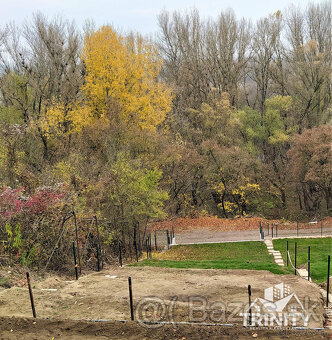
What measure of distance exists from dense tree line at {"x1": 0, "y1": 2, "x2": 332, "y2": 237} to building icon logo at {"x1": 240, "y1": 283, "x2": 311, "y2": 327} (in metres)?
8.67

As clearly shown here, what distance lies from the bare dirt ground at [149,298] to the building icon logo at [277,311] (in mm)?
163

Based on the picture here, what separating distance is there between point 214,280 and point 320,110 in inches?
1176

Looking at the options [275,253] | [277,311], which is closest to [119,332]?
[277,311]

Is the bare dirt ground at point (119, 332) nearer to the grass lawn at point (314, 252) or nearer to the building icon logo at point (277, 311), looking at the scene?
the building icon logo at point (277, 311)

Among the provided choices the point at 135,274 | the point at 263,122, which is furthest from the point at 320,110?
the point at 135,274

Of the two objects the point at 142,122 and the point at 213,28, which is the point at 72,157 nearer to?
the point at 142,122

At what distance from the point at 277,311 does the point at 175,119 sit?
26.1 metres

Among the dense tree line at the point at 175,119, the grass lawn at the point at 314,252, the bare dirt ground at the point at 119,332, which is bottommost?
the grass lawn at the point at 314,252

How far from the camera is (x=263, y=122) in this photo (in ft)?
112

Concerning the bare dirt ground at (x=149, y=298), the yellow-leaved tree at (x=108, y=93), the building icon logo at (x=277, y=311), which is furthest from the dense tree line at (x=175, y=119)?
the building icon logo at (x=277, y=311)

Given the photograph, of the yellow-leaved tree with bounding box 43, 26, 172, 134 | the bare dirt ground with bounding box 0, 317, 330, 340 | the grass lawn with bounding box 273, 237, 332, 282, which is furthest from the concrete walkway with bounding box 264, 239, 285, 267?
the yellow-leaved tree with bounding box 43, 26, 172, 134

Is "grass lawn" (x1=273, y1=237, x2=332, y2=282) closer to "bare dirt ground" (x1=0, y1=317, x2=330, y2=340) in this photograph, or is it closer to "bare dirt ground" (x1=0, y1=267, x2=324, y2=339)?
"bare dirt ground" (x1=0, y1=267, x2=324, y2=339)

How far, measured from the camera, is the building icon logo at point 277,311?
6.75 m

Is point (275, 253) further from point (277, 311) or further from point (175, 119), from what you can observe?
point (175, 119)
